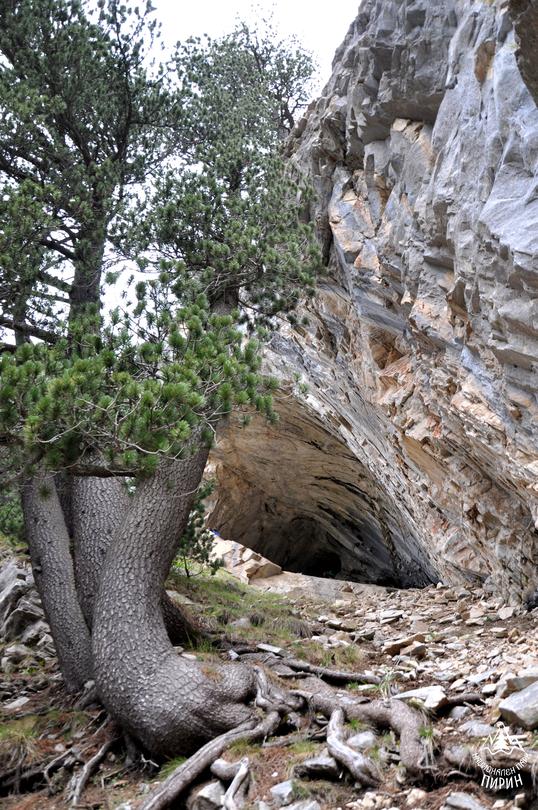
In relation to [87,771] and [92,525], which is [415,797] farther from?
[92,525]

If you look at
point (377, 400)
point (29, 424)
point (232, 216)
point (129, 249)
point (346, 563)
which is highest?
point (232, 216)

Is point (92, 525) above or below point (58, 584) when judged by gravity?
above

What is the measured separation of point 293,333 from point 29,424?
8.95 metres

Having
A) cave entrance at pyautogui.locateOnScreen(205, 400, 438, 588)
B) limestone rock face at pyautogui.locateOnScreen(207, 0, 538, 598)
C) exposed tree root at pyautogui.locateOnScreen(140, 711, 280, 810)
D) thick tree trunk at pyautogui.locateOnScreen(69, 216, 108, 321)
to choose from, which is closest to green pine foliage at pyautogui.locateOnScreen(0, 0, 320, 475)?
thick tree trunk at pyautogui.locateOnScreen(69, 216, 108, 321)

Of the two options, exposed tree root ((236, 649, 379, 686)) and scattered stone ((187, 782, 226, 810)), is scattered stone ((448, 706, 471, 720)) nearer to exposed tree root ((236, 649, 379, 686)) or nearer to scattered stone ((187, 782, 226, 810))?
exposed tree root ((236, 649, 379, 686))

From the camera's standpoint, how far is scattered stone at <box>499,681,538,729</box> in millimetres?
3625

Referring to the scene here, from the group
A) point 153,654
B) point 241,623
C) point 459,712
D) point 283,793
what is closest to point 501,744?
point 459,712

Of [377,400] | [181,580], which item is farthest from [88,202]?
[181,580]

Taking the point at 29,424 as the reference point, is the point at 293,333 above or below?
above

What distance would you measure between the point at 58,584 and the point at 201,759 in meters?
2.72

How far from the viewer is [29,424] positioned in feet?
13.3

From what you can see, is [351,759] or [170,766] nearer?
[351,759]

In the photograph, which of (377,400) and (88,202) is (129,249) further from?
(377,400)

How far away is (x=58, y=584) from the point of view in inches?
252
